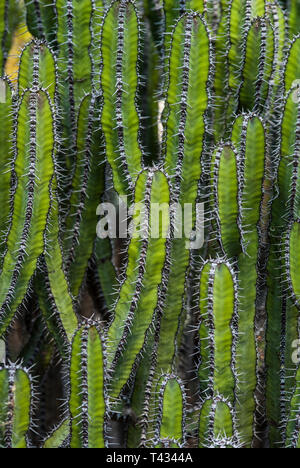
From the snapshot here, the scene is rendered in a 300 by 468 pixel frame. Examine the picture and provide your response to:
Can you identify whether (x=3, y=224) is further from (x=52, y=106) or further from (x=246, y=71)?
(x=246, y=71)

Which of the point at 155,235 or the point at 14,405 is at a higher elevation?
the point at 155,235

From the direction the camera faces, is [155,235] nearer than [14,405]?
No

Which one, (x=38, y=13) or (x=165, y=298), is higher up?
(x=38, y=13)

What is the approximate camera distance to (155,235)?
2.79m

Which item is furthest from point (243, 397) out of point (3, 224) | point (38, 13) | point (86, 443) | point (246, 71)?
point (38, 13)

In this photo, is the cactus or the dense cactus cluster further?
the dense cactus cluster

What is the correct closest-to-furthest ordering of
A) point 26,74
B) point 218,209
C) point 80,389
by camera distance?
1. point 80,389
2. point 218,209
3. point 26,74

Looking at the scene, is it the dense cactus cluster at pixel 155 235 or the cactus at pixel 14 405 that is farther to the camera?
the dense cactus cluster at pixel 155 235

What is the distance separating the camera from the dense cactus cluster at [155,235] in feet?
9.09

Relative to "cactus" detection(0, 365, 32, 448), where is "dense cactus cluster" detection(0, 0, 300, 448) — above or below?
above

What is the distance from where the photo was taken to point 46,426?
3.49 meters

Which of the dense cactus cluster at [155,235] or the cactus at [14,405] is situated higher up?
the dense cactus cluster at [155,235]

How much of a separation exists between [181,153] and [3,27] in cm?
134

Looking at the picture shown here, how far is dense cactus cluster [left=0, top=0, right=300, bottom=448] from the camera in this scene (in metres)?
2.77
